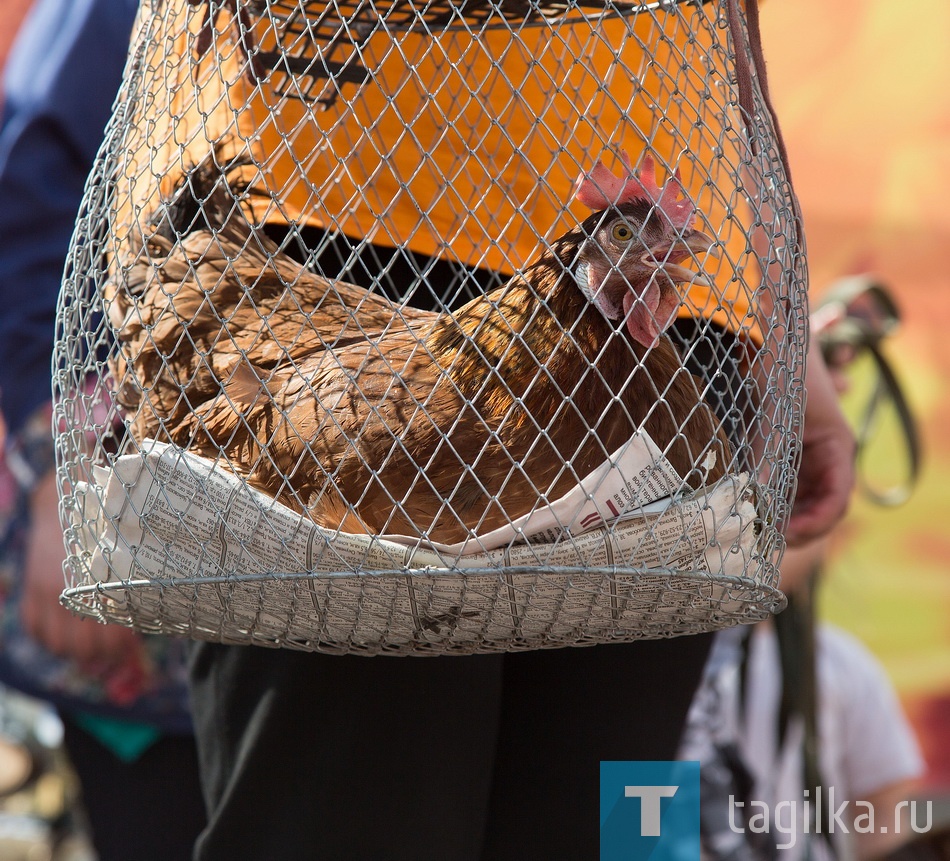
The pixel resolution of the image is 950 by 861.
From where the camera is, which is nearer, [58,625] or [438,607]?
[438,607]

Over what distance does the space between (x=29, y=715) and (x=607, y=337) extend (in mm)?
2220

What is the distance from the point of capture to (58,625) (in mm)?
1385

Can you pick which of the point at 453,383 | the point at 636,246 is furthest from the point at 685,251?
the point at 453,383

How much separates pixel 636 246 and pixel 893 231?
7.82ft

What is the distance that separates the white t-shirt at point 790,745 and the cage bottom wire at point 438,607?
1.06m

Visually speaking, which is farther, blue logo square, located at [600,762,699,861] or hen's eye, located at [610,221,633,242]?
blue logo square, located at [600,762,699,861]

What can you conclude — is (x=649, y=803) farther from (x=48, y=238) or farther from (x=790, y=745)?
(x=790, y=745)

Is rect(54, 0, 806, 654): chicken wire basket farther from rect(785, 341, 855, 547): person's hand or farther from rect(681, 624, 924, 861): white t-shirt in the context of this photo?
rect(681, 624, 924, 861): white t-shirt

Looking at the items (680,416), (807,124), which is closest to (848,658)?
(807,124)

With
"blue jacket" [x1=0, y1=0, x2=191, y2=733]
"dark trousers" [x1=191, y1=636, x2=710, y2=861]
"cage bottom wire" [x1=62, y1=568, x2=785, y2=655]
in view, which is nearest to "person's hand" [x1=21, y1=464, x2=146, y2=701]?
"blue jacket" [x1=0, y1=0, x2=191, y2=733]

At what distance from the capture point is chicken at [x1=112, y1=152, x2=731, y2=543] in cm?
76

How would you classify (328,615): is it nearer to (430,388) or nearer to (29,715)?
(430,388)

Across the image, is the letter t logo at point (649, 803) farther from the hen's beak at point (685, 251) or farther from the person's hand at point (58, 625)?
the person's hand at point (58, 625)

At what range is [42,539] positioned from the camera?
1.37 metres
